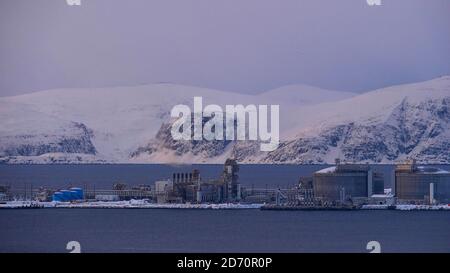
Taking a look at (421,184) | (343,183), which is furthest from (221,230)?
(421,184)

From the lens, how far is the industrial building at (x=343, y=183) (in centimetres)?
3516

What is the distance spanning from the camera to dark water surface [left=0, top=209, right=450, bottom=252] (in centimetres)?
1928

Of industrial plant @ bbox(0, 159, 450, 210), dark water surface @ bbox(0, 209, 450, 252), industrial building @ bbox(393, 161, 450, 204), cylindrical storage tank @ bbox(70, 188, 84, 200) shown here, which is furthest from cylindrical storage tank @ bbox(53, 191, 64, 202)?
industrial building @ bbox(393, 161, 450, 204)

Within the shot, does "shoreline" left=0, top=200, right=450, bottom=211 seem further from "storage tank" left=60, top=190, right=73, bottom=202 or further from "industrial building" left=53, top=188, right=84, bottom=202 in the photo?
"storage tank" left=60, top=190, right=73, bottom=202

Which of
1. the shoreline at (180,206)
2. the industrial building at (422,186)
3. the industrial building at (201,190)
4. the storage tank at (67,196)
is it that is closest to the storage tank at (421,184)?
the industrial building at (422,186)

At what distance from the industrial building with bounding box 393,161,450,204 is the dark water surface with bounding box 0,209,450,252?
69.2 inches

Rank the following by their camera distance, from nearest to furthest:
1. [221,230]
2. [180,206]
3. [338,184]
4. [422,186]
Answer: [221,230] < [338,184] < [180,206] < [422,186]

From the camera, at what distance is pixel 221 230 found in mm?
25250

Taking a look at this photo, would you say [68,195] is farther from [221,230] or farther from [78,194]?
[221,230]

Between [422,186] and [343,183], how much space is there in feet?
7.64

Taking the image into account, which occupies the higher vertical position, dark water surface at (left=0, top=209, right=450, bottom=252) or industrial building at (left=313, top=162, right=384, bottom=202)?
industrial building at (left=313, top=162, right=384, bottom=202)
